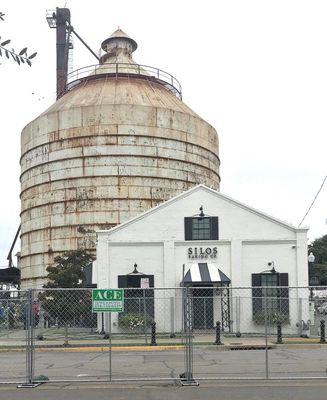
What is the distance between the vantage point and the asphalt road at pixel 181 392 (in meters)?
10.7

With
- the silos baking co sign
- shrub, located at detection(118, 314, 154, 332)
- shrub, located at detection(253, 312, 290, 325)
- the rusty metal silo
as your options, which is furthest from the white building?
the rusty metal silo

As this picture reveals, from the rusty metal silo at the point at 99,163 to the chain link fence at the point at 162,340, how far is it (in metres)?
16.9

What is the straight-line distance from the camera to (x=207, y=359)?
18.2m

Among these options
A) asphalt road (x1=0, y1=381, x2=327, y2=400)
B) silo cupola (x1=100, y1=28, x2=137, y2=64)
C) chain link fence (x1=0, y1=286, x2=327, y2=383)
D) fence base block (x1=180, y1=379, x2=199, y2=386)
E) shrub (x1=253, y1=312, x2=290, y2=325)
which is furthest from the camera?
silo cupola (x1=100, y1=28, x2=137, y2=64)

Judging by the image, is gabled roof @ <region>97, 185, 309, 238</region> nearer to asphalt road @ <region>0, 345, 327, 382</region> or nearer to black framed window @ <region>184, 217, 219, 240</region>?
black framed window @ <region>184, 217, 219, 240</region>

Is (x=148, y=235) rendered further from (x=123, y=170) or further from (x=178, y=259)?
(x=123, y=170)

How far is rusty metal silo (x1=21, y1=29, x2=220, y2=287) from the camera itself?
149 feet

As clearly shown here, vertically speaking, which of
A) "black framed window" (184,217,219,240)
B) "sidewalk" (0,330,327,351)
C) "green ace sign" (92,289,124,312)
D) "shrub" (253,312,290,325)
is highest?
"black framed window" (184,217,219,240)

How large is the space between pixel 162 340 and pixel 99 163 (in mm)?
23409

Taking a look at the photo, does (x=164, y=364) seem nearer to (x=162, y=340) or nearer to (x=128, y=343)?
(x=128, y=343)

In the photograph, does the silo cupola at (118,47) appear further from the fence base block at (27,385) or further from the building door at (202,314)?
the fence base block at (27,385)

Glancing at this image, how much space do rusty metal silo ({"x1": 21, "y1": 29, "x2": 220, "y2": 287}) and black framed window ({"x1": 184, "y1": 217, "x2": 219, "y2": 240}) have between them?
14877 millimetres

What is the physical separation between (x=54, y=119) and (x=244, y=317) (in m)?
24.7

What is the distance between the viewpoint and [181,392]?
11.2 meters
